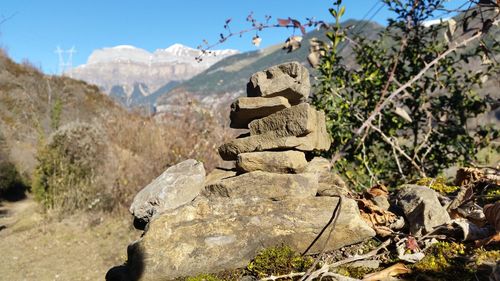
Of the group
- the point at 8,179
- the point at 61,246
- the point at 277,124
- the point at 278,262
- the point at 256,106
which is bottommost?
the point at 61,246

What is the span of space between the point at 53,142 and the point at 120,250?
192 inches

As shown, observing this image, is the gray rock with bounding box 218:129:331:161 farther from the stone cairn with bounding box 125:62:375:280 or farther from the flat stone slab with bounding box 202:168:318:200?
the flat stone slab with bounding box 202:168:318:200

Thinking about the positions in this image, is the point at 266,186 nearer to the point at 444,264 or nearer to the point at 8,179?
the point at 444,264

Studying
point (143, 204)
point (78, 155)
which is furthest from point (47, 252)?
point (143, 204)

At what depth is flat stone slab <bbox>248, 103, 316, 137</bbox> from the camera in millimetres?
2879

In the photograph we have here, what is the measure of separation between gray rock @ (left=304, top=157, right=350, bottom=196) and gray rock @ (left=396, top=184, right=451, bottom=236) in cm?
44

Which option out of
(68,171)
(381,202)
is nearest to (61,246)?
(68,171)

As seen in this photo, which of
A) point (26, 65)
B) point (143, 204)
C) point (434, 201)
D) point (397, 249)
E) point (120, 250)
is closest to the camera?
point (397, 249)

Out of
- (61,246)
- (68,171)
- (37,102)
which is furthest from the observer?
(37,102)

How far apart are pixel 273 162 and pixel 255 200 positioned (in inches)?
14.8

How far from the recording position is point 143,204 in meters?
3.13

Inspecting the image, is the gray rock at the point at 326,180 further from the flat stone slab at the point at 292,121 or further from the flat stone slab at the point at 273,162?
the flat stone slab at the point at 292,121

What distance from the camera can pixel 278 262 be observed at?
228 cm

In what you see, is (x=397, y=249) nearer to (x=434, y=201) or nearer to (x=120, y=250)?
(x=434, y=201)
